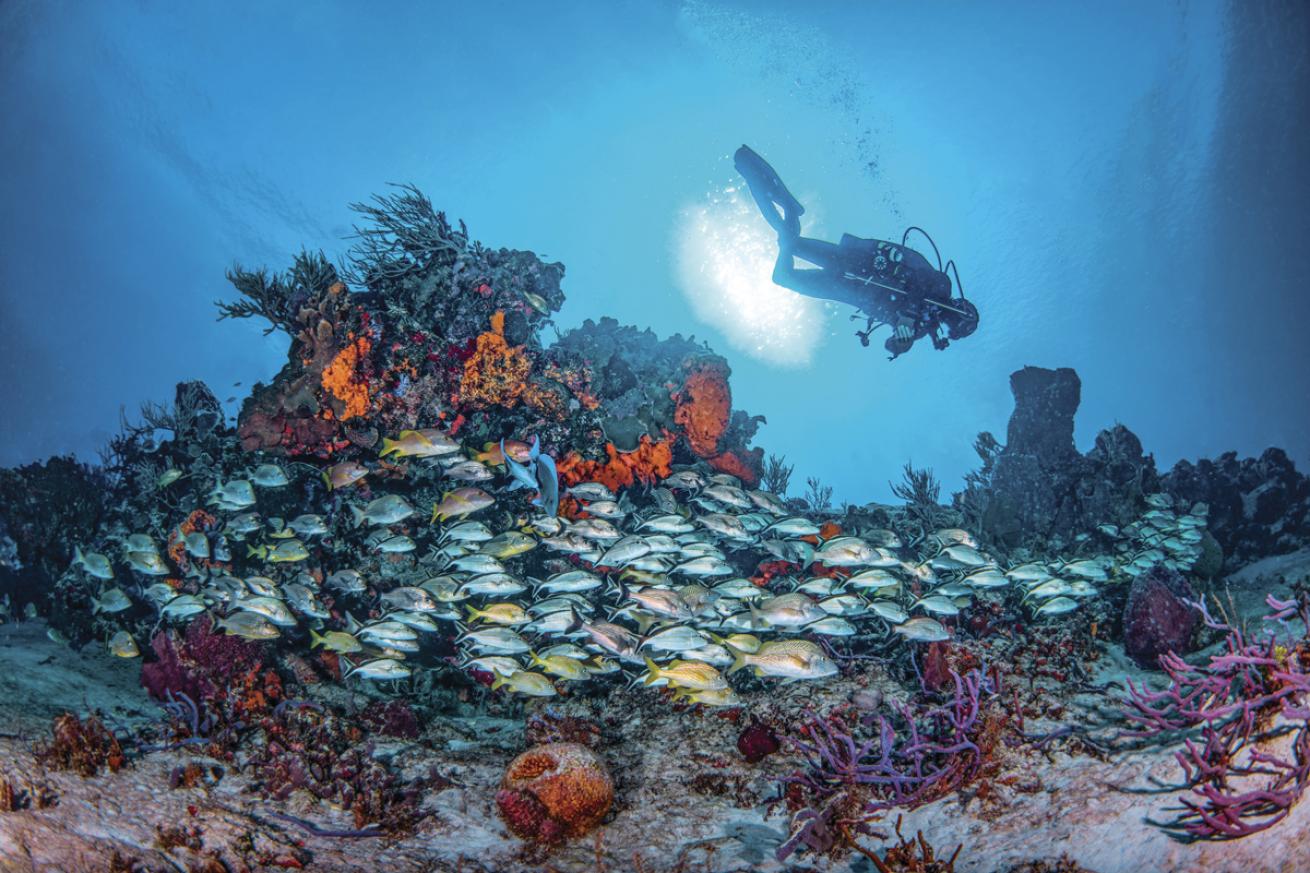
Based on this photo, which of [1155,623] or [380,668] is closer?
[380,668]

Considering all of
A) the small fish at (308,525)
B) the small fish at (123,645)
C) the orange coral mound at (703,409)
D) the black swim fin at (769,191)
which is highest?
the black swim fin at (769,191)

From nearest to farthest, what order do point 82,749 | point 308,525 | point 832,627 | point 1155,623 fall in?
point 82,749, point 832,627, point 1155,623, point 308,525

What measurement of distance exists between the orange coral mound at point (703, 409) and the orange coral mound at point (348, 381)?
5.27m

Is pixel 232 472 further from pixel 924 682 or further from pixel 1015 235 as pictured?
pixel 1015 235

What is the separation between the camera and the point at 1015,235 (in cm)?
5859

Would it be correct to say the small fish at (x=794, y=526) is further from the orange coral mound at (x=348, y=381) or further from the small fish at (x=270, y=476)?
the small fish at (x=270, y=476)

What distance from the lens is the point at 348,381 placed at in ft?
26.9

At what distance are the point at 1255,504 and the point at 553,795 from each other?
617 inches

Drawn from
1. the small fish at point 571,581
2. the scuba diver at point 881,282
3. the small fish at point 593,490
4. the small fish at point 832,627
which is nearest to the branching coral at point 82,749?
the small fish at point 571,581

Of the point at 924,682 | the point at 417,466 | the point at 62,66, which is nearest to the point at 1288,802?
the point at 924,682

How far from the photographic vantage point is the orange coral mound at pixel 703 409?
33.7ft

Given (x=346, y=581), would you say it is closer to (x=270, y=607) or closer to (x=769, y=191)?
(x=270, y=607)

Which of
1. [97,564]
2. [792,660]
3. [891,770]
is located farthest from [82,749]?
[891,770]

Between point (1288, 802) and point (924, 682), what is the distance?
2922 millimetres
